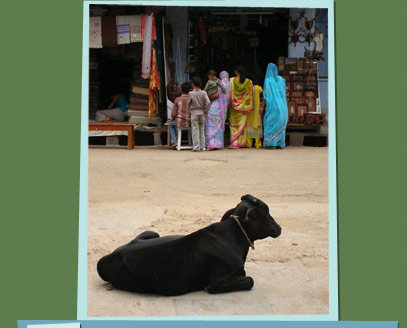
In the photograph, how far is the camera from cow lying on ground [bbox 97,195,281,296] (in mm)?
5445

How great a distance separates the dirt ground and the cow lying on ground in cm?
10

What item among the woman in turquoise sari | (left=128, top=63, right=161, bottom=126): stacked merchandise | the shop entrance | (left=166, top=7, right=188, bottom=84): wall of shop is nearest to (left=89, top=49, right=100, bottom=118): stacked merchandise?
(left=128, top=63, right=161, bottom=126): stacked merchandise

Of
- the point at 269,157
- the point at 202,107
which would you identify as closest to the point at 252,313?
the point at 269,157

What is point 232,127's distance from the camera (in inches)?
408

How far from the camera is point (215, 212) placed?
6.77 m

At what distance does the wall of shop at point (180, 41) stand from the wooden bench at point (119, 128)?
3.53m

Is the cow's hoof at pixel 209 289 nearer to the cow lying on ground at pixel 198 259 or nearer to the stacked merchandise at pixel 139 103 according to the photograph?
the cow lying on ground at pixel 198 259

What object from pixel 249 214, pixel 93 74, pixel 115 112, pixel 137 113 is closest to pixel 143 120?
pixel 137 113

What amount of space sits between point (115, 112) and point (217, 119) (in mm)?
1574

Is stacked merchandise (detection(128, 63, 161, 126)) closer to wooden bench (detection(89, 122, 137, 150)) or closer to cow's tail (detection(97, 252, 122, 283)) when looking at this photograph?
wooden bench (detection(89, 122, 137, 150))

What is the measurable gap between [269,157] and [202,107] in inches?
65.5

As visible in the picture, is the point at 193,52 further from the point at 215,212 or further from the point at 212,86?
the point at 215,212

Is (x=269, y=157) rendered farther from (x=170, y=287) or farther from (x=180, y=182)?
(x=170, y=287)

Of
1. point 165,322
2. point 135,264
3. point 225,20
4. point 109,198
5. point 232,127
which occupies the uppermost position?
point 225,20
